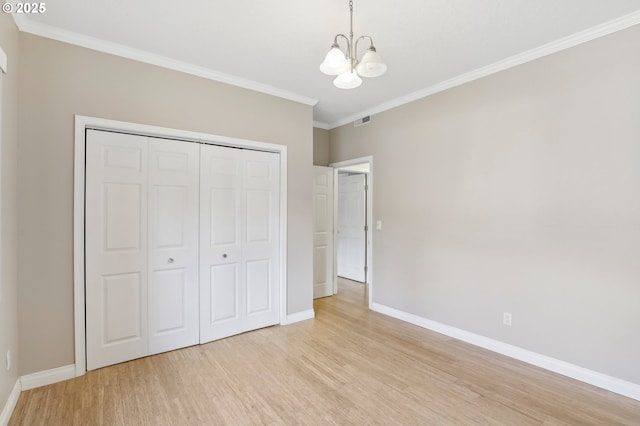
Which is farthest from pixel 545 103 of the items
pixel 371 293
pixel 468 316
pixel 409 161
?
pixel 371 293

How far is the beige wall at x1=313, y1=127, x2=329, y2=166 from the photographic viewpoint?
16.4ft

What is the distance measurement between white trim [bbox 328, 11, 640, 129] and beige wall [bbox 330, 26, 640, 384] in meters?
0.06

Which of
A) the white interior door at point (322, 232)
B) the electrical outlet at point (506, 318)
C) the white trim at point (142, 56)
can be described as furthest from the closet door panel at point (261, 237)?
the electrical outlet at point (506, 318)

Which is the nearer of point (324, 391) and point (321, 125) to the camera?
point (324, 391)

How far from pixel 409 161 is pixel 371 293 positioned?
191 cm

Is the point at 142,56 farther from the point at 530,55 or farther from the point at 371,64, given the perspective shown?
the point at 530,55

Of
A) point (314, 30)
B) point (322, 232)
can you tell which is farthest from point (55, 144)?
point (322, 232)

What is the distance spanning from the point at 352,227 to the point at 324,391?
3870mm

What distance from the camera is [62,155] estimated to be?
2449mm

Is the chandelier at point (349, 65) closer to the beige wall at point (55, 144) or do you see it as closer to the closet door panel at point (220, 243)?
the closet door panel at point (220, 243)

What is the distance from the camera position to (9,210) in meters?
2.12

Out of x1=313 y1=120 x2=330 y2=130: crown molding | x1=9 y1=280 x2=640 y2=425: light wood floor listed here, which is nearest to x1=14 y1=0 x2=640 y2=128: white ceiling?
x1=313 y1=120 x2=330 y2=130: crown molding

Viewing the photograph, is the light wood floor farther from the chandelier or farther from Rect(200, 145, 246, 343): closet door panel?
the chandelier

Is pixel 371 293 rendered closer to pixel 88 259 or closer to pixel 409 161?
pixel 409 161
